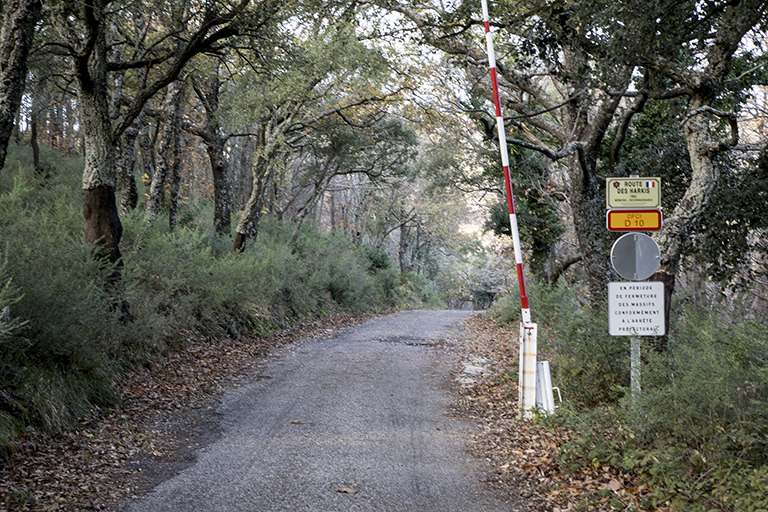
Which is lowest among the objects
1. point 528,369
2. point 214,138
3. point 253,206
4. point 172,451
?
point 172,451

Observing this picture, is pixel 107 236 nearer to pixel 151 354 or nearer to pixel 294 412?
pixel 151 354

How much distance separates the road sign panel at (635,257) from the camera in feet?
19.3

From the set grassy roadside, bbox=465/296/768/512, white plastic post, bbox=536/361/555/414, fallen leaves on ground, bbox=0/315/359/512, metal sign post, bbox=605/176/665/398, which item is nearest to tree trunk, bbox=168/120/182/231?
fallen leaves on ground, bbox=0/315/359/512

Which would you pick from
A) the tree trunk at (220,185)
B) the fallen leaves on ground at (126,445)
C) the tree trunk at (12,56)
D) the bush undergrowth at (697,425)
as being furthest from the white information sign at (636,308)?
the tree trunk at (220,185)

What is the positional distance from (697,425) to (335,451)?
3348 millimetres

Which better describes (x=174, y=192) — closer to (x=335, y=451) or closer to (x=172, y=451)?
(x=172, y=451)

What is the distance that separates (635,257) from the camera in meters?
5.94

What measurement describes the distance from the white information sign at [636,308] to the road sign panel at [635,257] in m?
0.13

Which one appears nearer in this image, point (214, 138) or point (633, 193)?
point (633, 193)

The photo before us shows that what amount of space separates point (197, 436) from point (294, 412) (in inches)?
51.5

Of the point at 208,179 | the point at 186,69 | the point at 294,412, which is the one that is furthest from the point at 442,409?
the point at 208,179

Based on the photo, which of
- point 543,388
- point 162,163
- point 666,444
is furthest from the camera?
point 162,163

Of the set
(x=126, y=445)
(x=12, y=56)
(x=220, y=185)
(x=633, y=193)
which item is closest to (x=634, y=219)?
(x=633, y=193)

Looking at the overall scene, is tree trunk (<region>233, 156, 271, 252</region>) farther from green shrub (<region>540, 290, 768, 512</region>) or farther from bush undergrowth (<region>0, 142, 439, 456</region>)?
green shrub (<region>540, 290, 768, 512</region>)
